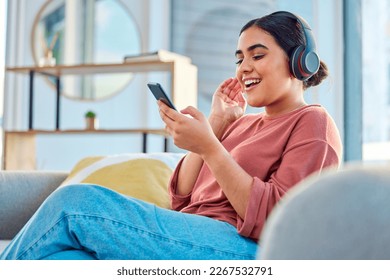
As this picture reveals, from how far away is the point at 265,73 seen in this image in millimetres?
1312

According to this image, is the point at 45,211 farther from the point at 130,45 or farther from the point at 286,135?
the point at 130,45

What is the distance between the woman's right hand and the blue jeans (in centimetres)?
43

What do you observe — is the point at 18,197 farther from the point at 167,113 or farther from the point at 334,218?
the point at 334,218

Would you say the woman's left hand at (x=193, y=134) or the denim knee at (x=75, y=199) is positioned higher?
the woman's left hand at (x=193, y=134)

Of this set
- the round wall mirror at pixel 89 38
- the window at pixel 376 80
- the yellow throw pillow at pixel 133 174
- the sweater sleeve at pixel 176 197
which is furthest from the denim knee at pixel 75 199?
the round wall mirror at pixel 89 38

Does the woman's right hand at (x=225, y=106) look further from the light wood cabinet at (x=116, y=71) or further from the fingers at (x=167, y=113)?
the light wood cabinet at (x=116, y=71)

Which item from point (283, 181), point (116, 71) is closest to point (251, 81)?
point (283, 181)

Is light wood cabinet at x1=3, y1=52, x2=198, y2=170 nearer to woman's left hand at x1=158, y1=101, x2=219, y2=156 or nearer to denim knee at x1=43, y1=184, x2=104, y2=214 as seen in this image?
woman's left hand at x1=158, y1=101, x2=219, y2=156

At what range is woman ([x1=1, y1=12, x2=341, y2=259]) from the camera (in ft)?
3.54

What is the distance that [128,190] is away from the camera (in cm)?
175

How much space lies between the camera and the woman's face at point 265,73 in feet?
4.30

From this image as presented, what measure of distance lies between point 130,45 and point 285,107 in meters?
2.96

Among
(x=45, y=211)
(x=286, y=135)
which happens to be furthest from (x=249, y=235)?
(x=45, y=211)

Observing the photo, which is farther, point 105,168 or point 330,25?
point 330,25
